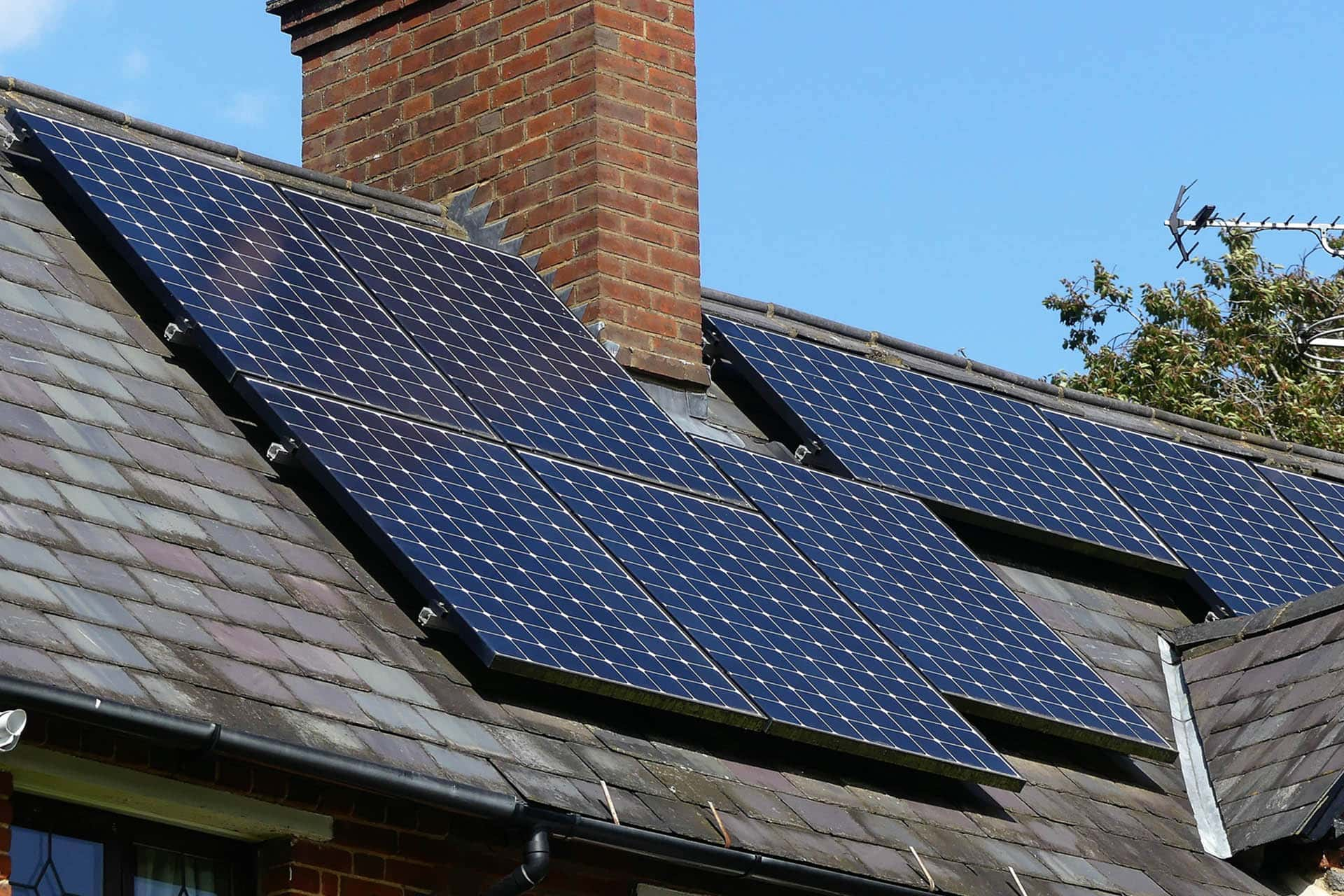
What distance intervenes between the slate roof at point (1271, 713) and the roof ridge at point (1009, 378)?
8.50 ft

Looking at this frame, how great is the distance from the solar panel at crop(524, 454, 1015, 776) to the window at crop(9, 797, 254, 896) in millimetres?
2640

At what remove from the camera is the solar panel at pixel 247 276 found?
12.0 meters

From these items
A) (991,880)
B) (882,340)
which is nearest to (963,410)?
(882,340)

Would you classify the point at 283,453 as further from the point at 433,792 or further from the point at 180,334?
the point at 433,792

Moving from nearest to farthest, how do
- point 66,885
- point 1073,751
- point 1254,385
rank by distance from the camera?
1. point 66,885
2. point 1073,751
3. point 1254,385

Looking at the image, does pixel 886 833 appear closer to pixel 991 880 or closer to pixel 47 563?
pixel 991 880

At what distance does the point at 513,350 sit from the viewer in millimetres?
13594

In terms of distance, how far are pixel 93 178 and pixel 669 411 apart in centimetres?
344

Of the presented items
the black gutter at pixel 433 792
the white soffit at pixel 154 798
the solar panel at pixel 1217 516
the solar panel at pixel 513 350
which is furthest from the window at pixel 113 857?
the solar panel at pixel 1217 516

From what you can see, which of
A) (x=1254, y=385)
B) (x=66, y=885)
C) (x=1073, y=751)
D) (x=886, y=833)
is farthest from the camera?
(x=1254, y=385)

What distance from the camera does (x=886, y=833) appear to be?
454 inches

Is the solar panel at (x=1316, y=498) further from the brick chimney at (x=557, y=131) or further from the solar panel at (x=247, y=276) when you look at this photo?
the solar panel at (x=247, y=276)

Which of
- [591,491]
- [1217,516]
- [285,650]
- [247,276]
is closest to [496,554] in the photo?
[591,491]

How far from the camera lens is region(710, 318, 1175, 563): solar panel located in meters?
15.0
